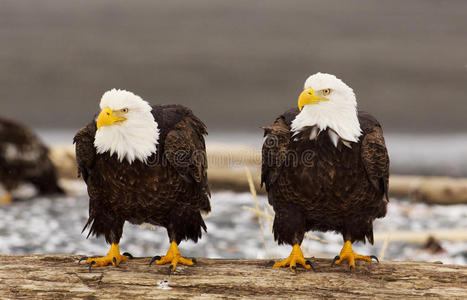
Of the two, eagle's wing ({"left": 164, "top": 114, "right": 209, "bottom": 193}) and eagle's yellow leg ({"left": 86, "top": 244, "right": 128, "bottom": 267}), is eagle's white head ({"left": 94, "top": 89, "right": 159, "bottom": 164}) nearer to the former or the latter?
eagle's wing ({"left": 164, "top": 114, "right": 209, "bottom": 193})

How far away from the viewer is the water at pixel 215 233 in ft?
22.5

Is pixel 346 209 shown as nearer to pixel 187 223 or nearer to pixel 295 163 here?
pixel 295 163

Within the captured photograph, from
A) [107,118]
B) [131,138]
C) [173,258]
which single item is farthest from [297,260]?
[107,118]

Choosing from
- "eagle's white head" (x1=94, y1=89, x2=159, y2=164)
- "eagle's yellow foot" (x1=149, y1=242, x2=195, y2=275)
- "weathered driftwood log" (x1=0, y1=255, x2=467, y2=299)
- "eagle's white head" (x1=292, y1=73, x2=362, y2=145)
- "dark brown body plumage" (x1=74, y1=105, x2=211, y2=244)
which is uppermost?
"eagle's white head" (x1=292, y1=73, x2=362, y2=145)

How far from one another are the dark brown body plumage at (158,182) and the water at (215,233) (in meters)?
0.37

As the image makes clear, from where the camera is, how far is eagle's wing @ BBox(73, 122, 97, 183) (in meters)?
4.20

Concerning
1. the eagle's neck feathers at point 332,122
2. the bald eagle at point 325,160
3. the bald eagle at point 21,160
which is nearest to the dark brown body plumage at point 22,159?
the bald eagle at point 21,160

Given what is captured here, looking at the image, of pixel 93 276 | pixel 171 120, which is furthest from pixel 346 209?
pixel 93 276

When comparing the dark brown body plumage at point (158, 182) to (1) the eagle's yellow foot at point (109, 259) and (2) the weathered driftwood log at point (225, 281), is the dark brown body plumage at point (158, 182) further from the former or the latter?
(2) the weathered driftwood log at point (225, 281)

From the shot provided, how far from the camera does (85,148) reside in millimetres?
4203

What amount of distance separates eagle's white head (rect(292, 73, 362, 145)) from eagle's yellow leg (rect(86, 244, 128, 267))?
73.1 inches

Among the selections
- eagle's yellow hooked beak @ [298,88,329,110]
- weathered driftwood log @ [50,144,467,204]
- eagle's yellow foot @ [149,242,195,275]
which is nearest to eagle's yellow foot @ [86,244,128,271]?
eagle's yellow foot @ [149,242,195,275]

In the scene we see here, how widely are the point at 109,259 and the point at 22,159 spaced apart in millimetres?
8137

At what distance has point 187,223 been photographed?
438 centimetres
